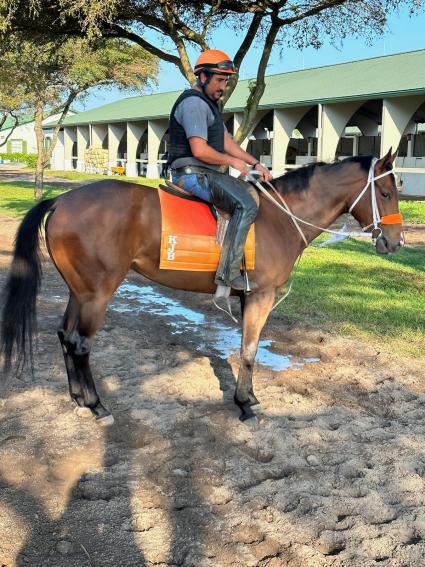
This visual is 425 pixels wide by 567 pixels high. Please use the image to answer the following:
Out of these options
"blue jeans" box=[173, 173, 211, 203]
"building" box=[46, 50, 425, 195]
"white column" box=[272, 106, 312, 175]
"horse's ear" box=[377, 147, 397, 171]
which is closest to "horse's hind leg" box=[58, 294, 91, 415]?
"blue jeans" box=[173, 173, 211, 203]

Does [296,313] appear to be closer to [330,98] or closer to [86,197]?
[86,197]

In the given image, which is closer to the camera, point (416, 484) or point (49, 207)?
Result: point (416, 484)

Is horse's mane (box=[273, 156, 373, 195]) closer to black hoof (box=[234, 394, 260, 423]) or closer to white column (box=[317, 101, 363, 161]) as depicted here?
black hoof (box=[234, 394, 260, 423])

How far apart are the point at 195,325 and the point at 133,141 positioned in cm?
3935

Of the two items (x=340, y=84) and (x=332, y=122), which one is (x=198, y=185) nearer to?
(x=332, y=122)

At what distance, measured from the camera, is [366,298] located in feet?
27.1

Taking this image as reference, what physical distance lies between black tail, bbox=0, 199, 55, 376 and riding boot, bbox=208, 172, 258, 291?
1250mm

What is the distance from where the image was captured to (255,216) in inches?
176

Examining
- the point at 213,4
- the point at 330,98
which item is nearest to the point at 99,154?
the point at 330,98

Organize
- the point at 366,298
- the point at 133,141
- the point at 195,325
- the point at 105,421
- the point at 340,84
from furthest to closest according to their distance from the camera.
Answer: the point at 133,141, the point at 340,84, the point at 366,298, the point at 195,325, the point at 105,421

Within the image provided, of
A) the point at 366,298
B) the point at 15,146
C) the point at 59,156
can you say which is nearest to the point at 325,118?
the point at 366,298

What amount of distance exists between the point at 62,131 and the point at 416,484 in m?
60.6

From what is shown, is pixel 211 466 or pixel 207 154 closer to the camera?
pixel 211 466

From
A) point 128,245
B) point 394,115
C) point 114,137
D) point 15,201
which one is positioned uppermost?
point 114,137
